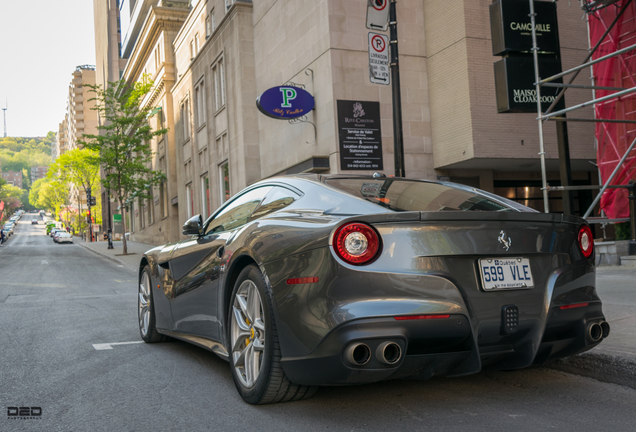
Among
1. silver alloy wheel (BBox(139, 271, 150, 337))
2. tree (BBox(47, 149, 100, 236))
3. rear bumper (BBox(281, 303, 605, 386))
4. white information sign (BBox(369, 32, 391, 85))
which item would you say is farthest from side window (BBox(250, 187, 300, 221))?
tree (BBox(47, 149, 100, 236))

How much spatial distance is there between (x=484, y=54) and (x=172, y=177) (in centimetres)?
2397

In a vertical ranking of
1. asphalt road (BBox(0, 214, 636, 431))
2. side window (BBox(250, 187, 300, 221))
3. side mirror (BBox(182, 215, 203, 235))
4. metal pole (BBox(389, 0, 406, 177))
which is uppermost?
metal pole (BBox(389, 0, 406, 177))

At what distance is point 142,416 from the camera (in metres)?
3.44

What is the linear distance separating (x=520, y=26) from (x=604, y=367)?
892 cm

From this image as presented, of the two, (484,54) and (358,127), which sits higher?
(484,54)

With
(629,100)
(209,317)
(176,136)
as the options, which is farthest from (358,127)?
(176,136)

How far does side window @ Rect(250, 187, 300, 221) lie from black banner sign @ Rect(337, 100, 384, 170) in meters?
12.6

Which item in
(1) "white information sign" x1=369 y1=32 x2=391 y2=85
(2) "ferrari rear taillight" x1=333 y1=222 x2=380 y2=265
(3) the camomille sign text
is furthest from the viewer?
(3) the camomille sign text

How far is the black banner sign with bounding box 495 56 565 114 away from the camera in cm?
1158

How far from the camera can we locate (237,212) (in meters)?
4.56

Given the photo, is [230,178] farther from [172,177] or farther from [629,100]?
[629,100]

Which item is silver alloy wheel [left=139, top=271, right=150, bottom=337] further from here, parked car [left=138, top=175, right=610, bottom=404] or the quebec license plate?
the quebec license plate

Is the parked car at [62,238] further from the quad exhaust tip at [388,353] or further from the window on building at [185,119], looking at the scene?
the quad exhaust tip at [388,353]

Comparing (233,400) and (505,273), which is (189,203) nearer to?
(233,400)
